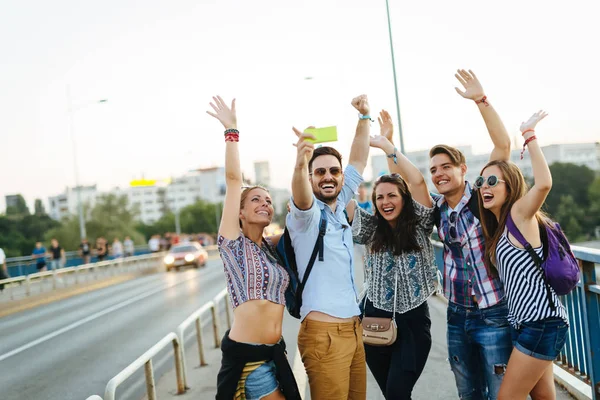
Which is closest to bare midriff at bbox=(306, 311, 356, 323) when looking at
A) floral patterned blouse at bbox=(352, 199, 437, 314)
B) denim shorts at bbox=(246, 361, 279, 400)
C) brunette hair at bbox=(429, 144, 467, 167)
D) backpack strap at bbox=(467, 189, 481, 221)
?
denim shorts at bbox=(246, 361, 279, 400)

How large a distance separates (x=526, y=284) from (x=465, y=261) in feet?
1.53

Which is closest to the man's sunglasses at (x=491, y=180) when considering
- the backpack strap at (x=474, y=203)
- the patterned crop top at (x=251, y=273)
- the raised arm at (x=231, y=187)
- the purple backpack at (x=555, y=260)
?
the backpack strap at (x=474, y=203)

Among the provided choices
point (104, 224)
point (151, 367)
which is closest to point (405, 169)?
point (151, 367)

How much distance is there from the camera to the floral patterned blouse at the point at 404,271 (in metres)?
3.81

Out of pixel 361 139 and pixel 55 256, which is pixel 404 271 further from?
pixel 55 256

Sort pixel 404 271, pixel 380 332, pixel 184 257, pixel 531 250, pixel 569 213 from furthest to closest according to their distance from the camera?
pixel 569 213, pixel 184 257, pixel 404 271, pixel 380 332, pixel 531 250

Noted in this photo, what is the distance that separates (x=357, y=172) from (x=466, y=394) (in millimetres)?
1636

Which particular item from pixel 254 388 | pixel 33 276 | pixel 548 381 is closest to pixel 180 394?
pixel 254 388

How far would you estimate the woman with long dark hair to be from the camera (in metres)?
3.76

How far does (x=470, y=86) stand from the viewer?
397 centimetres

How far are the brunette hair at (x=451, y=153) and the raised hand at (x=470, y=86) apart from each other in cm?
39

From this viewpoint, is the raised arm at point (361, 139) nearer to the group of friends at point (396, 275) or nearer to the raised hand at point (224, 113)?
the group of friends at point (396, 275)

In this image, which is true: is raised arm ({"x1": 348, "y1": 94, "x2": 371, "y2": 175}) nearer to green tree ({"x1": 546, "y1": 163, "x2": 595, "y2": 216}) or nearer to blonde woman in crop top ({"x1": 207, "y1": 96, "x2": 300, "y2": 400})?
blonde woman in crop top ({"x1": 207, "y1": 96, "x2": 300, "y2": 400})

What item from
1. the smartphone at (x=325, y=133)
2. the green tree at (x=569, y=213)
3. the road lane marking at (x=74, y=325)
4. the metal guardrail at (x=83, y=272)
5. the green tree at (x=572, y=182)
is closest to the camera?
the smartphone at (x=325, y=133)
